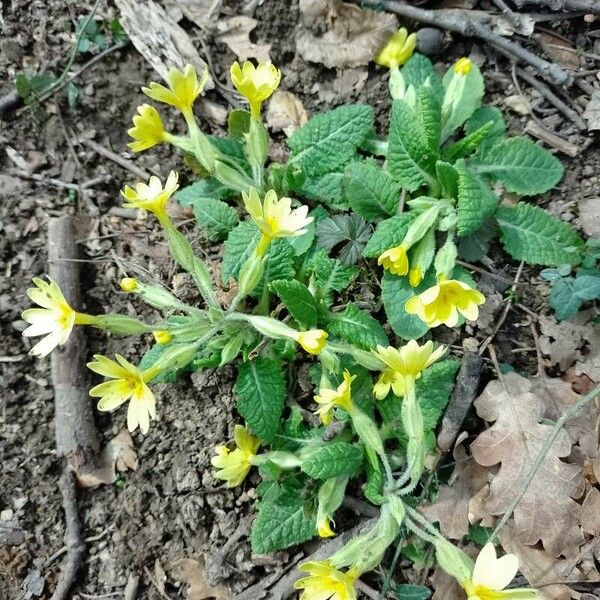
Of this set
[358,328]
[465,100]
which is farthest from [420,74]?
[358,328]

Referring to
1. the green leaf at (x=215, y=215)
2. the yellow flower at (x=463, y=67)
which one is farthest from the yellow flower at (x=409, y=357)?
the yellow flower at (x=463, y=67)

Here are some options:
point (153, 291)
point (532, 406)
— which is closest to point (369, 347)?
point (532, 406)

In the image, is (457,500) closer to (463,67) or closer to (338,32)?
(463,67)

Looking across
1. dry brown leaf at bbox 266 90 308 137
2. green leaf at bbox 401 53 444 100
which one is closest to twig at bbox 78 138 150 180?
dry brown leaf at bbox 266 90 308 137

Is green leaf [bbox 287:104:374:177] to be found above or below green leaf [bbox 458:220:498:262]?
above

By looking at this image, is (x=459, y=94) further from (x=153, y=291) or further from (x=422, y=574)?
(x=422, y=574)

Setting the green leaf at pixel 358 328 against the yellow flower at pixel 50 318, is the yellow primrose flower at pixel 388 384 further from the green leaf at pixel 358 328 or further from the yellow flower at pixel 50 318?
the yellow flower at pixel 50 318

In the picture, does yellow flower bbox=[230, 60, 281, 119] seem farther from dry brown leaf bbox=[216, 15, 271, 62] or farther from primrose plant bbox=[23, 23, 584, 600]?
dry brown leaf bbox=[216, 15, 271, 62]
